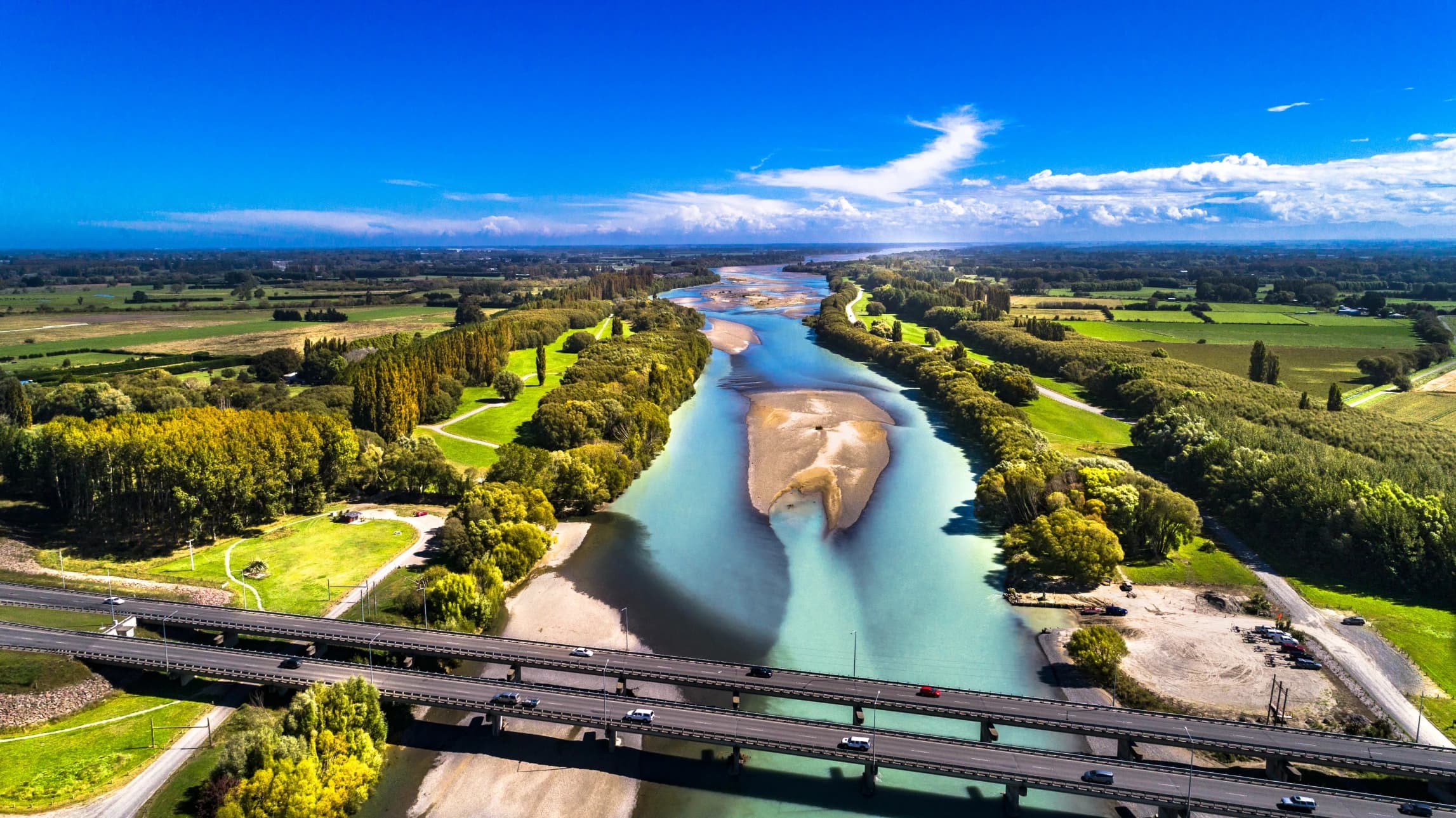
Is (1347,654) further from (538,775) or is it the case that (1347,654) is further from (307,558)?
(307,558)

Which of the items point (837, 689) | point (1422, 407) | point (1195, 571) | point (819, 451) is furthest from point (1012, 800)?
point (1422, 407)

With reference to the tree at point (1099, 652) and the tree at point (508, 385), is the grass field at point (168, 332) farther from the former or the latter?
the tree at point (1099, 652)

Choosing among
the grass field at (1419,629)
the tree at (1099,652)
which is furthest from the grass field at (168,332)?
the grass field at (1419,629)

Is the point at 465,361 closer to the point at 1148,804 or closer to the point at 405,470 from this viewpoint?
the point at 405,470

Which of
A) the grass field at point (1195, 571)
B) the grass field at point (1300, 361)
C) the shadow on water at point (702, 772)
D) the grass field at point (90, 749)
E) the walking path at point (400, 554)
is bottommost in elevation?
the shadow on water at point (702, 772)

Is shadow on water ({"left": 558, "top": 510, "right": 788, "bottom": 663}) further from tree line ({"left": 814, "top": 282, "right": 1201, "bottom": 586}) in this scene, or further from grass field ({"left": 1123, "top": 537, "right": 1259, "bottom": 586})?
grass field ({"left": 1123, "top": 537, "right": 1259, "bottom": 586})

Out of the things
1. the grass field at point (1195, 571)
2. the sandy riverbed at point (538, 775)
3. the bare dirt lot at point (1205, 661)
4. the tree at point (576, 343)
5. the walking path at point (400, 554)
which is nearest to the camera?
the sandy riverbed at point (538, 775)

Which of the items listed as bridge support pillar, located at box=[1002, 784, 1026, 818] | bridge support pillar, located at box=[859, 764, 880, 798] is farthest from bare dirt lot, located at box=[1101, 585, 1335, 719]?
bridge support pillar, located at box=[859, 764, 880, 798]
